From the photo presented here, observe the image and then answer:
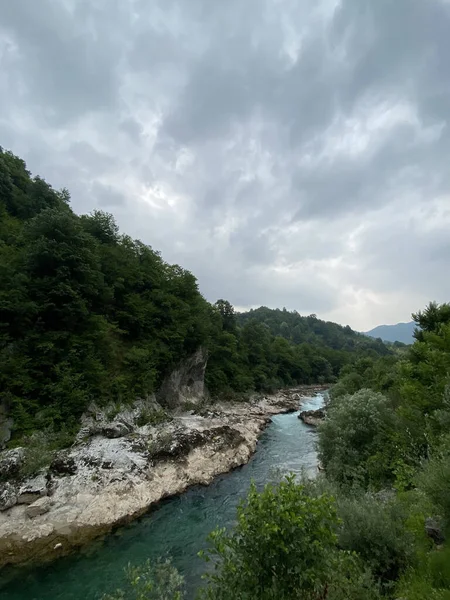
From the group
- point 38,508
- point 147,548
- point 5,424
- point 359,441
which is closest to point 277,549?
point 147,548

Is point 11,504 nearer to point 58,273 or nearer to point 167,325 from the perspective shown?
point 58,273

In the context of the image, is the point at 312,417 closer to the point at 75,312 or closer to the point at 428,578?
the point at 75,312

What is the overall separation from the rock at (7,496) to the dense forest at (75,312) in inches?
191

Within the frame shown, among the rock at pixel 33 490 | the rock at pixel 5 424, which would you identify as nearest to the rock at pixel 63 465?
the rock at pixel 33 490

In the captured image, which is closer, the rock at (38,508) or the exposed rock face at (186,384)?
the rock at (38,508)

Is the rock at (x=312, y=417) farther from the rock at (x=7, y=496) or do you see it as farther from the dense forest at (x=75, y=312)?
the rock at (x=7, y=496)

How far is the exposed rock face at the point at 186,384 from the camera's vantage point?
37.6 meters

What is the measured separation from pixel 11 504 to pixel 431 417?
22.2m

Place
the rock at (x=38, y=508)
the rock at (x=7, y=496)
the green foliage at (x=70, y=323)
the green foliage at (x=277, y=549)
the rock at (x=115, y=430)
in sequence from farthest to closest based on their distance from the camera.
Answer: the green foliage at (x=70, y=323) < the rock at (x=115, y=430) < the rock at (x=7, y=496) < the rock at (x=38, y=508) < the green foliage at (x=277, y=549)

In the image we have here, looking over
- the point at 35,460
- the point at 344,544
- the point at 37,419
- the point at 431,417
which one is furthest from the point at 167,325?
the point at 344,544

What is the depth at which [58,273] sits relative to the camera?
26562mm

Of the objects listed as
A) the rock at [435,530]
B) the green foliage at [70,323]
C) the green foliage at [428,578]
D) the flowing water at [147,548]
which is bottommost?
the flowing water at [147,548]

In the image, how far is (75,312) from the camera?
88.8 ft

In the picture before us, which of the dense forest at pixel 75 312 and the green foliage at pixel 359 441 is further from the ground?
the dense forest at pixel 75 312
